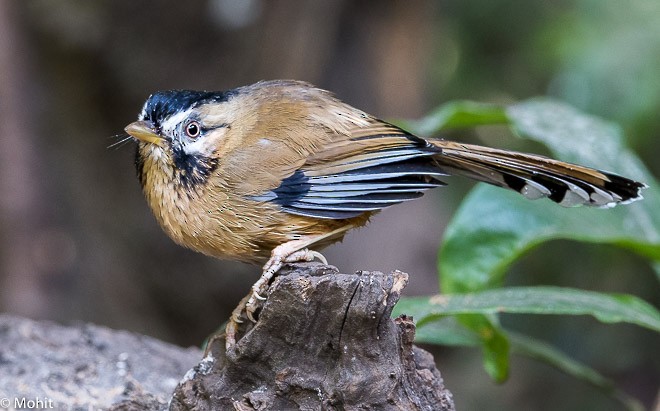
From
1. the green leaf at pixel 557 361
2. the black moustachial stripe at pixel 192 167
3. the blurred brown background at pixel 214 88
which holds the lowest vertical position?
the green leaf at pixel 557 361

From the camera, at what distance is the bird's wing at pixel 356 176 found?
10.5 ft

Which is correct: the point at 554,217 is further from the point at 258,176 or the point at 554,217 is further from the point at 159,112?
the point at 159,112

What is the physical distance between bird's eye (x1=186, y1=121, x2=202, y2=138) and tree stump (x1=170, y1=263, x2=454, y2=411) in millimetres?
825

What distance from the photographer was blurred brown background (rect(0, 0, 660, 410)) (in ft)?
20.3

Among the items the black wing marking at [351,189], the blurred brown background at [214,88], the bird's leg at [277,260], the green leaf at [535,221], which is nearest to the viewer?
the bird's leg at [277,260]

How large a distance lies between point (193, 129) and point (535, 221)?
1.60 m

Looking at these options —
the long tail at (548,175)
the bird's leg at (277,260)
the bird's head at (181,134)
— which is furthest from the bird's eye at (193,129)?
the long tail at (548,175)

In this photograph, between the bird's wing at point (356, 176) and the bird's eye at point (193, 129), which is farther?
the bird's eye at point (193, 129)

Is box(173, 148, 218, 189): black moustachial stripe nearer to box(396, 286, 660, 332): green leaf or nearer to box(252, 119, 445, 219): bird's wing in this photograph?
box(252, 119, 445, 219): bird's wing

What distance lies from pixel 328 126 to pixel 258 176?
35 centimetres

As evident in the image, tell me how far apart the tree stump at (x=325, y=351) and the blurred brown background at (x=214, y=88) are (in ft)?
12.1

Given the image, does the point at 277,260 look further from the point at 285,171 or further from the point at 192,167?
the point at 192,167

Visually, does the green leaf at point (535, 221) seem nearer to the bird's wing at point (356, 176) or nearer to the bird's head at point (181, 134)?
the bird's wing at point (356, 176)

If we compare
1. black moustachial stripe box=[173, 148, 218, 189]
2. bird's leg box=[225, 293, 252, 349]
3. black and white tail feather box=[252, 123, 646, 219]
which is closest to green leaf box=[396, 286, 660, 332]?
black and white tail feather box=[252, 123, 646, 219]
